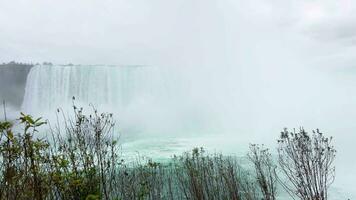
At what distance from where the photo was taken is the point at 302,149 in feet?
17.8

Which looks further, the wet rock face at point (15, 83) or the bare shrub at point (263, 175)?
the wet rock face at point (15, 83)

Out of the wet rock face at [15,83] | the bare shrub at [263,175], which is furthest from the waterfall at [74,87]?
the bare shrub at [263,175]

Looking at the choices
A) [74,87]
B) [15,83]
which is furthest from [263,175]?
[15,83]

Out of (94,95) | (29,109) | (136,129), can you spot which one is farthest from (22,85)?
(136,129)

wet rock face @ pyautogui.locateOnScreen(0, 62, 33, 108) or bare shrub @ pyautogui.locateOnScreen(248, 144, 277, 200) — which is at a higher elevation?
wet rock face @ pyautogui.locateOnScreen(0, 62, 33, 108)

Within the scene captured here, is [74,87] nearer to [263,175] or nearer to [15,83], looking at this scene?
[15,83]

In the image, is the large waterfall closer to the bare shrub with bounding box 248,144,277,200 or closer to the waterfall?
the waterfall

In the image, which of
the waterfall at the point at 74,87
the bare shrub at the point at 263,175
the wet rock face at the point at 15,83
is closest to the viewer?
the bare shrub at the point at 263,175

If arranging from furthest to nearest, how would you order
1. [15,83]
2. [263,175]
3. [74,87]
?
1. [15,83]
2. [74,87]
3. [263,175]

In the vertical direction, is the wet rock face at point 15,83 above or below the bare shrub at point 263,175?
above

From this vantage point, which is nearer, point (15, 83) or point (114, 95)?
point (114, 95)

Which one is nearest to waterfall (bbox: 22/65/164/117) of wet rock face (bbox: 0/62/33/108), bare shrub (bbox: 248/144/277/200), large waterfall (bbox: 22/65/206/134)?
large waterfall (bbox: 22/65/206/134)

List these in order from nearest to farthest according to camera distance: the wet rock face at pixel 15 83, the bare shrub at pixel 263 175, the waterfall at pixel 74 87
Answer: the bare shrub at pixel 263 175
the waterfall at pixel 74 87
the wet rock face at pixel 15 83

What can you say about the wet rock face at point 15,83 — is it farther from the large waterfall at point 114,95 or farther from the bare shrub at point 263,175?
the bare shrub at point 263,175
